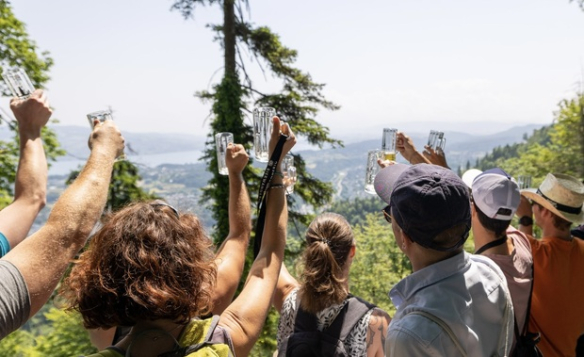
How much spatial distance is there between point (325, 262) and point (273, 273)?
2.72ft

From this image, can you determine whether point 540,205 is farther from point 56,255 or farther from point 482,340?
point 56,255

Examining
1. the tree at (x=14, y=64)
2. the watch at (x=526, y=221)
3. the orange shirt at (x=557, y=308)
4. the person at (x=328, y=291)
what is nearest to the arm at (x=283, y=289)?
the person at (x=328, y=291)

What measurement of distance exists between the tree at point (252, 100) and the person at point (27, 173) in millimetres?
12729

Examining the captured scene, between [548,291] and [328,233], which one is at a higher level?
[328,233]

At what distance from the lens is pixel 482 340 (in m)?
1.78

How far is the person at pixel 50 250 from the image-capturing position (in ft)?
4.27

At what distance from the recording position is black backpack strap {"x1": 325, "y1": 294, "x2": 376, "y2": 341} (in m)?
2.46

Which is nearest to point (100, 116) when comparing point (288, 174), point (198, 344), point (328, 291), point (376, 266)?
point (288, 174)

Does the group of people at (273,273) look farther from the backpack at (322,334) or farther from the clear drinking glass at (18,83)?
the clear drinking glass at (18,83)

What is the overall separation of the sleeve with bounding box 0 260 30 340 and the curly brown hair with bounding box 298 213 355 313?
1.54 meters

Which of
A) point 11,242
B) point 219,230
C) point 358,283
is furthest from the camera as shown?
point 358,283

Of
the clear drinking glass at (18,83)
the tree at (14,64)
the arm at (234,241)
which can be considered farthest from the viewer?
the tree at (14,64)

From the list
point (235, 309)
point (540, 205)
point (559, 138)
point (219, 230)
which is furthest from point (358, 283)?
point (235, 309)

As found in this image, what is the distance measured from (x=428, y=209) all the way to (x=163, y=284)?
3.22 feet
